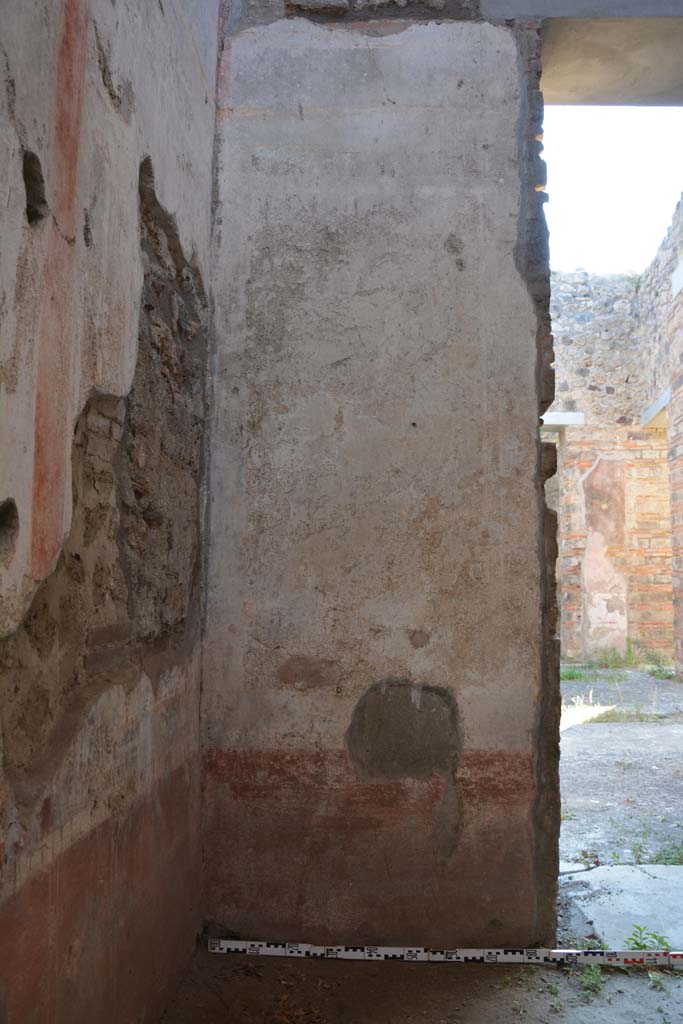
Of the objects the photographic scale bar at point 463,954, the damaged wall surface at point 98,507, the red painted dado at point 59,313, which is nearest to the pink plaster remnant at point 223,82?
the damaged wall surface at point 98,507

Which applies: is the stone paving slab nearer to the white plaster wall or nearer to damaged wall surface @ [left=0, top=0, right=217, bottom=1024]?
the white plaster wall

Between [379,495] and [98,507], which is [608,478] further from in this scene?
[98,507]

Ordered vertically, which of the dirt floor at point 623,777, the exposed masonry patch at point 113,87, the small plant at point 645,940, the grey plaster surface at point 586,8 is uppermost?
the grey plaster surface at point 586,8

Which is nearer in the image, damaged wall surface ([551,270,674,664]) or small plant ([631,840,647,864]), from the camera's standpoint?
small plant ([631,840,647,864])

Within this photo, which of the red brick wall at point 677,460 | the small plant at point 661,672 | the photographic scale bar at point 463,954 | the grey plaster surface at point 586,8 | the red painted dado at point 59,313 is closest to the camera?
the red painted dado at point 59,313

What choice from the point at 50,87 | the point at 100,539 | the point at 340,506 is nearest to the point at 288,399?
the point at 340,506

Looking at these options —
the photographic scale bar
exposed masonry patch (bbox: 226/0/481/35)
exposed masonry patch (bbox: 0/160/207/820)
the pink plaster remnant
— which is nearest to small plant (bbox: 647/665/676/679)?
the photographic scale bar

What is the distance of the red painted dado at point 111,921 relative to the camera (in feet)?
4.42

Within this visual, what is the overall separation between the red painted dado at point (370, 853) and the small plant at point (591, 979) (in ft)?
0.60

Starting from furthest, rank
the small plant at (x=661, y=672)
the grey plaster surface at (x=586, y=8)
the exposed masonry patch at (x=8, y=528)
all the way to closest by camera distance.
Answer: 1. the small plant at (x=661, y=672)
2. the grey plaster surface at (x=586, y=8)
3. the exposed masonry patch at (x=8, y=528)

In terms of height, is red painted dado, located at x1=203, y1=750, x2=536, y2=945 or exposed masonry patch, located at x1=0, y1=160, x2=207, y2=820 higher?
exposed masonry patch, located at x1=0, y1=160, x2=207, y2=820

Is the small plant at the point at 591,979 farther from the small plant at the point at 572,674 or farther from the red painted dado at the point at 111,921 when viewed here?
the small plant at the point at 572,674

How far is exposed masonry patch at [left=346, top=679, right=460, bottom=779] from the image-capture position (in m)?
2.50

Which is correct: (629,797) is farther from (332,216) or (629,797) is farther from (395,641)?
(332,216)
